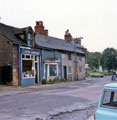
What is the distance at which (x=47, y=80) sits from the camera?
84.9 ft

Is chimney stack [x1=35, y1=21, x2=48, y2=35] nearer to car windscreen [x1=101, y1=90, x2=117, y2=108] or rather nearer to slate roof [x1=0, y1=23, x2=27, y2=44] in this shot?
slate roof [x1=0, y1=23, x2=27, y2=44]

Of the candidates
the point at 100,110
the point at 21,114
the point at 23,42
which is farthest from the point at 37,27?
the point at 100,110

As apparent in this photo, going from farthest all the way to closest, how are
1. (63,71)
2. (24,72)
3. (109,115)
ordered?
(63,71)
(24,72)
(109,115)

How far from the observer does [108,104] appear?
13.4 feet

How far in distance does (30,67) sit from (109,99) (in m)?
19.5

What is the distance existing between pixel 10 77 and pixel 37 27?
14.1 meters

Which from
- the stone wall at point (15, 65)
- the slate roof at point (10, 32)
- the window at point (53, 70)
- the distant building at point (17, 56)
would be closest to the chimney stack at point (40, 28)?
the window at point (53, 70)

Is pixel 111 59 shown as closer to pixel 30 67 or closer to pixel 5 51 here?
pixel 30 67

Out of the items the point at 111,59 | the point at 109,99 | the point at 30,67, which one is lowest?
the point at 109,99

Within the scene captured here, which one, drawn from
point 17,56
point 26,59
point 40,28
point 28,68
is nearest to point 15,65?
point 17,56

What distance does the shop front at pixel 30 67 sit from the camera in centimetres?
2169

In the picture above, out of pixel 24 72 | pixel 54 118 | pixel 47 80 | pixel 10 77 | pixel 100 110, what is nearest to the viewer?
pixel 100 110

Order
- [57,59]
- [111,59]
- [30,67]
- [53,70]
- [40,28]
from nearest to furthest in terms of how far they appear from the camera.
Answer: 1. [30,67]
2. [53,70]
3. [57,59]
4. [40,28]
5. [111,59]

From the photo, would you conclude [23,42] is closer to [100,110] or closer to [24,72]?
[24,72]
